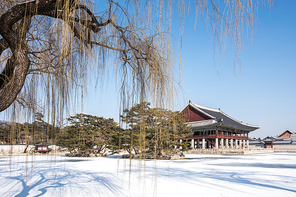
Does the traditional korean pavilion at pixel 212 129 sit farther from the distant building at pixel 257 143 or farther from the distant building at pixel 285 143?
the distant building at pixel 257 143

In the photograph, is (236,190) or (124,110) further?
(236,190)

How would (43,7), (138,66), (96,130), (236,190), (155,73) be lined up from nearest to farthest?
(43,7)
(155,73)
(138,66)
(236,190)
(96,130)

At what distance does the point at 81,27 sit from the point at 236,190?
412 centimetres

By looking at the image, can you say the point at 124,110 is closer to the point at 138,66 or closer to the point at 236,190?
the point at 138,66

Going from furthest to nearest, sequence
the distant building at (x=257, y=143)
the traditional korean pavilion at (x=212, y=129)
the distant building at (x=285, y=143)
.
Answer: the distant building at (x=257, y=143) < the distant building at (x=285, y=143) < the traditional korean pavilion at (x=212, y=129)

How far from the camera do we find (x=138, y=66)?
162 cm

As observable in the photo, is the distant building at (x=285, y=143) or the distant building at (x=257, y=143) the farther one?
the distant building at (x=257, y=143)

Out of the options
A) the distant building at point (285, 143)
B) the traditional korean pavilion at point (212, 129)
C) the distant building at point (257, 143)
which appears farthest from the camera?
the distant building at point (257, 143)

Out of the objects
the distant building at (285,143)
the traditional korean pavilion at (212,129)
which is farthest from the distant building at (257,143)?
the traditional korean pavilion at (212,129)

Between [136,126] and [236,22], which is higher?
[236,22]

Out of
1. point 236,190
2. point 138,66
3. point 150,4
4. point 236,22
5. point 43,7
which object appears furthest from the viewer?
point 236,190

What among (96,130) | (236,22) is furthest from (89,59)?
(96,130)

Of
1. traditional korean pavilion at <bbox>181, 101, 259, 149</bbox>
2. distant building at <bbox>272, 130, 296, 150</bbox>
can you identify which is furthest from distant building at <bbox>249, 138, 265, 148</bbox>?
traditional korean pavilion at <bbox>181, 101, 259, 149</bbox>

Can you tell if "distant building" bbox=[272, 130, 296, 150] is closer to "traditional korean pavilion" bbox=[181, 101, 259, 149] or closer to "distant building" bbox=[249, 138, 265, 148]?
"distant building" bbox=[249, 138, 265, 148]
